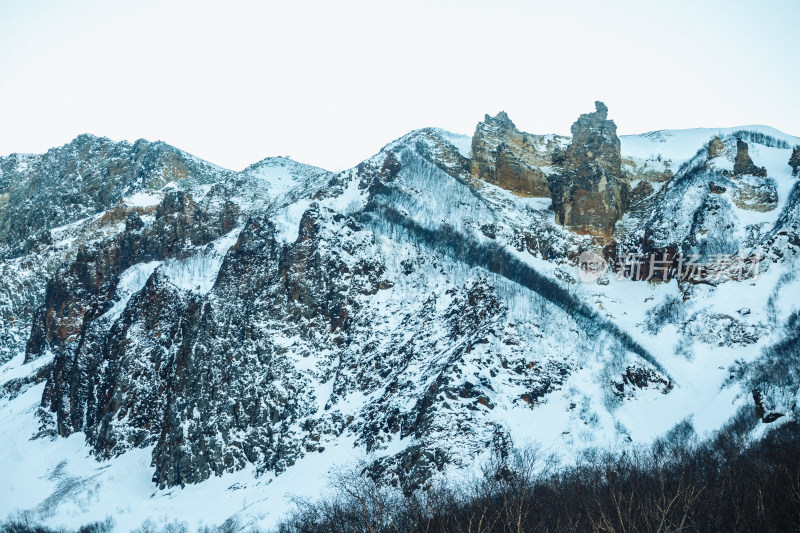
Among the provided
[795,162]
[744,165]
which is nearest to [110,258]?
[744,165]

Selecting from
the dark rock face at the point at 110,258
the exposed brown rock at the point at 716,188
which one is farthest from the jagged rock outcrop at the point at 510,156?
the dark rock face at the point at 110,258

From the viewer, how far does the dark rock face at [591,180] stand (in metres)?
→ 106

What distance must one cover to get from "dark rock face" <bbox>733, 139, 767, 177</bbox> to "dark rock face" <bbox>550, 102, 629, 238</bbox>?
1904 cm

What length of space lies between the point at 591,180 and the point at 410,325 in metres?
45.9

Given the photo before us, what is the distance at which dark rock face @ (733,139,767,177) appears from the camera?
319 ft

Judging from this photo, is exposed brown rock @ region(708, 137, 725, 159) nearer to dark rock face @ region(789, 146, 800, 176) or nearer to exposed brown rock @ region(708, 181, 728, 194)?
exposed brown rock @ region(708, 181, 728, 194)

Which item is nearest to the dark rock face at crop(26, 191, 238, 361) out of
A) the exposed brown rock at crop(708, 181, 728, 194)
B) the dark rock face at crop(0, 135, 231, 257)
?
the dark rock face at crop(0, 135, 231, 257)

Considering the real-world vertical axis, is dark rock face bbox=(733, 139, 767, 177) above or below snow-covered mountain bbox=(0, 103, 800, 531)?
above

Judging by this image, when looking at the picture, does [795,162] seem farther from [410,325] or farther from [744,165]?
[410,325]

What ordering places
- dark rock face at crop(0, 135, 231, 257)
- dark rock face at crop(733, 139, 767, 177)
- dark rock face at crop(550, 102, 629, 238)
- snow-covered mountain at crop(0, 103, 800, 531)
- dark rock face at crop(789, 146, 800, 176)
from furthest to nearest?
dark rock face at crop(0, 135, 231, 257), dark rock face at crop(550, 102, 629, 238), dark rock face at crop(733, 139, 767, 177), dark rock face at crop(789, 146, 800, 176), snow-covered mountain at crop(0, 103, 800, 531)

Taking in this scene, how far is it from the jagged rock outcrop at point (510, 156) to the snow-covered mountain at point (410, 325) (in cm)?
44

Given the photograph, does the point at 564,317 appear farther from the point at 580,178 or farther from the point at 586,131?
the point at 586,131

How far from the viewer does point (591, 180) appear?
10762cm

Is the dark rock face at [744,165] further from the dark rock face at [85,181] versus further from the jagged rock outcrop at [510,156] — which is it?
the dark rock face at [85,181]
